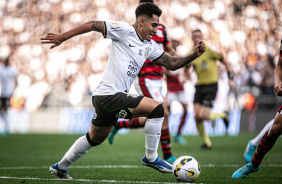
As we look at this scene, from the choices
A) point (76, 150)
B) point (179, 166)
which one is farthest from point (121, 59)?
point (179, 166)

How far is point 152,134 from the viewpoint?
5.12 m

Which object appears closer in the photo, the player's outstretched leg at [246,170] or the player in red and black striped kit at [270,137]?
the player in red and black striped kit at [270,137]

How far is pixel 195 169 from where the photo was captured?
4875 mm

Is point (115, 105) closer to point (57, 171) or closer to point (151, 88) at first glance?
point (57, 171)

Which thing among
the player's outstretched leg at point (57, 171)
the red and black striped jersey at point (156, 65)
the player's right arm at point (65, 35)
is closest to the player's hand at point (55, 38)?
the player's right arm at point (65, 35)

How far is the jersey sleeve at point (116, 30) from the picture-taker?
4828 millimetres

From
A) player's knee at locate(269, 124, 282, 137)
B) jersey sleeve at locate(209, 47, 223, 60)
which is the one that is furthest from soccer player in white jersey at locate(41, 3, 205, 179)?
jersey sleeve at locate(209, 47, 223, 60)

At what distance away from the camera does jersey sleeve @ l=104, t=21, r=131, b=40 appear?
15.8 ft

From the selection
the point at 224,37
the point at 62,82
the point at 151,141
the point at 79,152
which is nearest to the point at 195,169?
the point at 151,141

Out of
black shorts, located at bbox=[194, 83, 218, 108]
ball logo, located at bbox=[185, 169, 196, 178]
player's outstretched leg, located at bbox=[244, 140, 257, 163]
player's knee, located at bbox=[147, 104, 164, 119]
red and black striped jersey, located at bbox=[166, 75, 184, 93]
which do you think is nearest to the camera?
ball logo, located at bbox=[185, 169, 196, 178]

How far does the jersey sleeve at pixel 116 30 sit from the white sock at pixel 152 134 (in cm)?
105

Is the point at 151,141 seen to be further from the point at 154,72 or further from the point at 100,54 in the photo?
the point at 100,54

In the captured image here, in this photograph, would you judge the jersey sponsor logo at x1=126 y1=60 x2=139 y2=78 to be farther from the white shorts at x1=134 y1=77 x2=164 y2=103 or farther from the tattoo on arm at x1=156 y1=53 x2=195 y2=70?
the white shorts at x1=134 y1=77 x2=164 y2=103

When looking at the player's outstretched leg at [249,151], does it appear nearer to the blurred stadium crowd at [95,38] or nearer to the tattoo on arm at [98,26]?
the tattoo on arm at [98,26]
